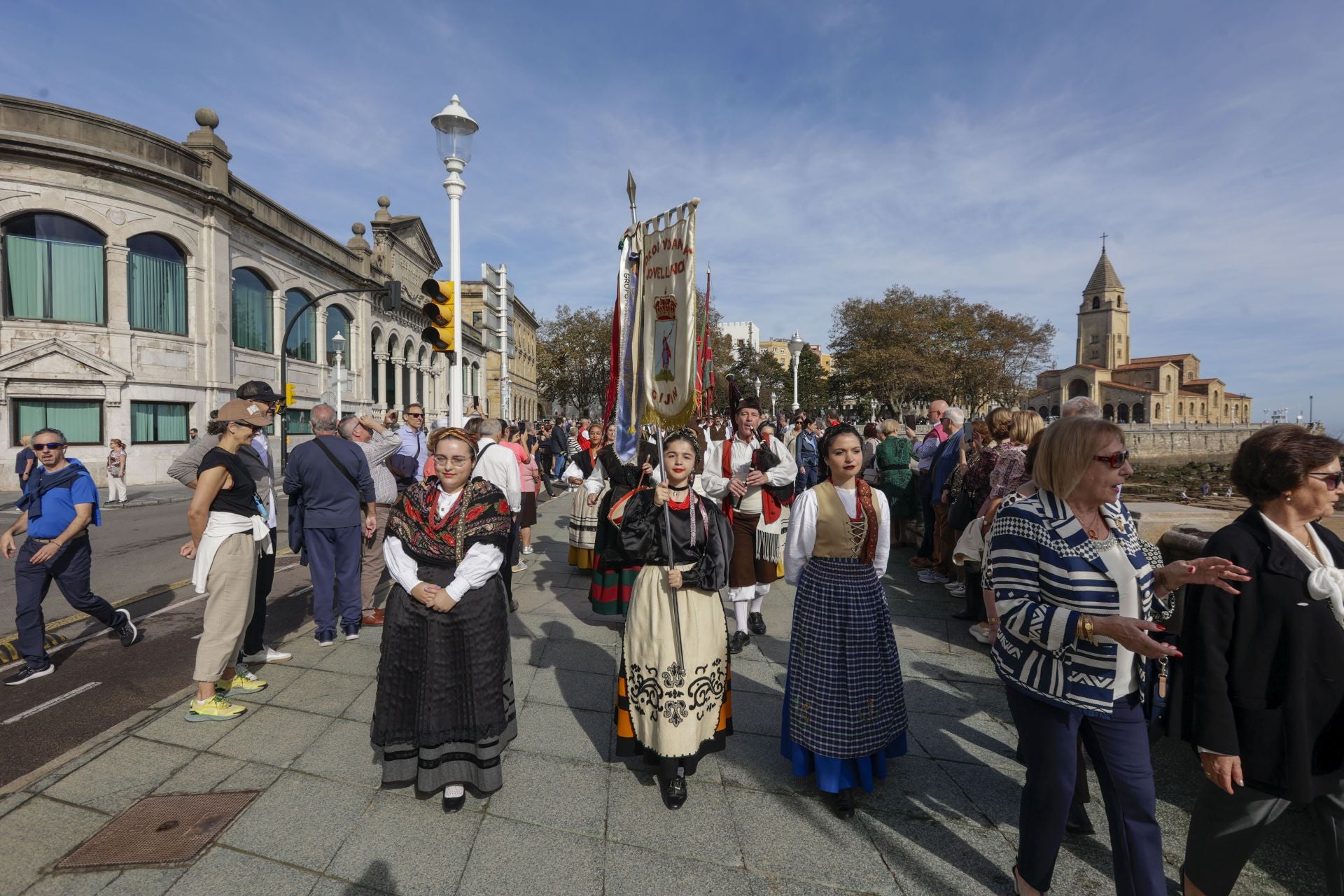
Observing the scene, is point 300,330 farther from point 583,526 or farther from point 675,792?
point 675,792

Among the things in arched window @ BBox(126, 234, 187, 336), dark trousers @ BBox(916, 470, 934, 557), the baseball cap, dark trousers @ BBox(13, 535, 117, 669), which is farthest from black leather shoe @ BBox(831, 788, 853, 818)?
arched window @ BBox(126, 234, 187, 336)

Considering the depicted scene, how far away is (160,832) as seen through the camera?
2822 mm

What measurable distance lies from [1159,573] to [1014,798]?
159 cm

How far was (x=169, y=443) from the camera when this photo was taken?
20.1 meters

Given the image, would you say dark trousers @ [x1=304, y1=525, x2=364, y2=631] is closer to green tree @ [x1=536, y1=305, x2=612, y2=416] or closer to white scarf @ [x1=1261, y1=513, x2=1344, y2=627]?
white scarf @ [x1=1261, y1=513, x2=1344, y2=627]

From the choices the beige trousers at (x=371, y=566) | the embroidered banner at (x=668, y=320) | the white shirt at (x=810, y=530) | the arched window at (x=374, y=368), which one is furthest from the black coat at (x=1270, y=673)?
the arched window at (x=374, y=368)

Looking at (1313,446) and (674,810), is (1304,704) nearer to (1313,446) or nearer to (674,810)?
(1313,446)

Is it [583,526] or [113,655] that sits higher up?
[583,526]

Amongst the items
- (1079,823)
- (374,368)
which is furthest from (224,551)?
(374,368)

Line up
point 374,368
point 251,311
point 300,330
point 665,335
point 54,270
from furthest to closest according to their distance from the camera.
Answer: point 374,368 < point 300,330 < point 251,311 < point 54,270 < point 665,335

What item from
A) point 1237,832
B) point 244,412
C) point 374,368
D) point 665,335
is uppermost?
point 374,368

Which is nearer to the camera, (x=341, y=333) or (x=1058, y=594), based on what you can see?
(x=1058, y=594)

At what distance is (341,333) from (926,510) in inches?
1090

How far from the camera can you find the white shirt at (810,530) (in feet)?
10.9
